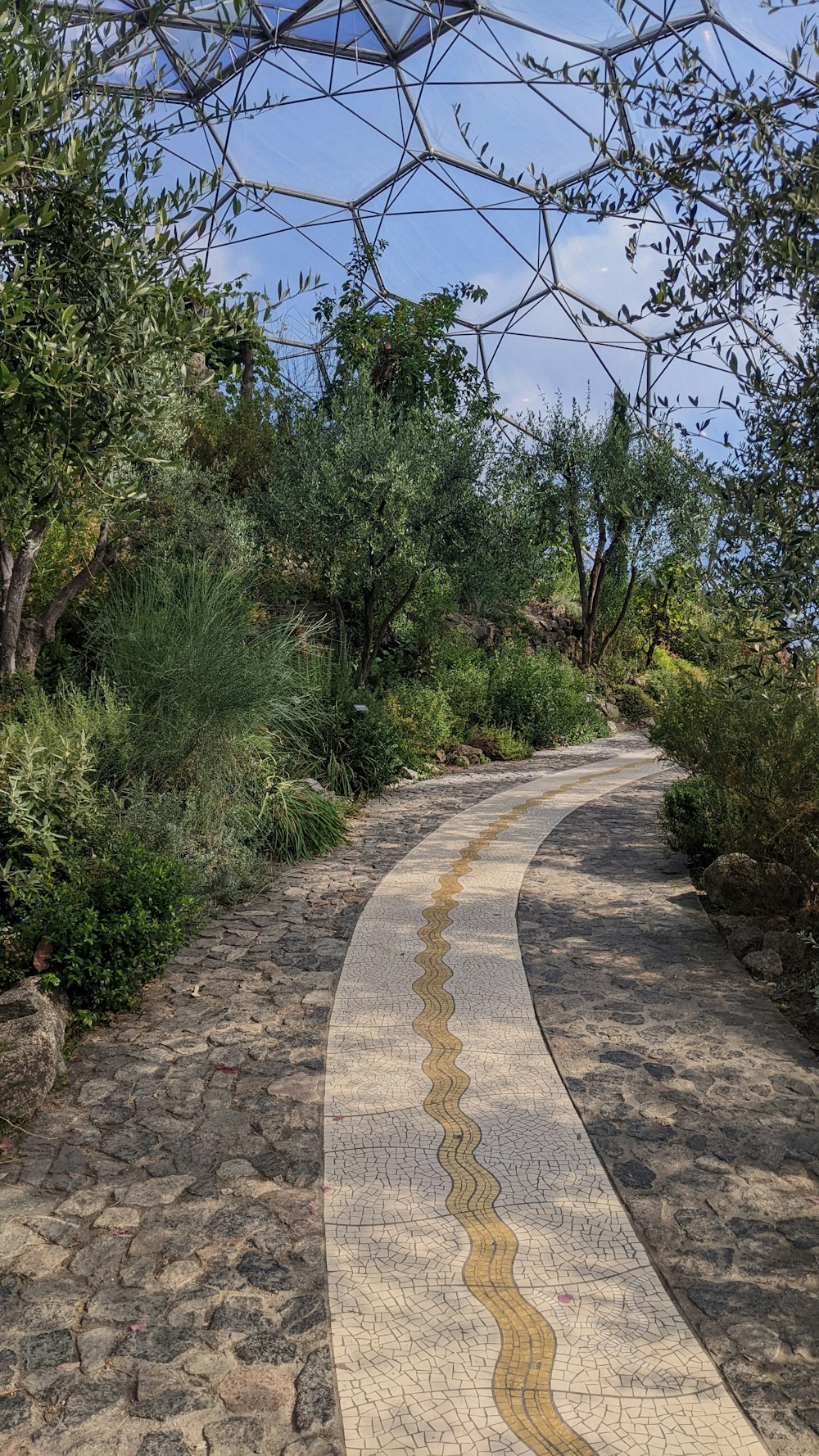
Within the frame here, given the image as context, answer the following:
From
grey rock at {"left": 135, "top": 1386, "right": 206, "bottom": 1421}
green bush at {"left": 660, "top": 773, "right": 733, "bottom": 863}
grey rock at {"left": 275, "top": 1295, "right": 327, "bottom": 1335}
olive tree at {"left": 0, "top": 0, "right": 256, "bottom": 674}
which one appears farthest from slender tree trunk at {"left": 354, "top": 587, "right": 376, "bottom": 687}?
grey rock at {"left": 135, "top": 1386, "right": 206, "bottom": 1421}

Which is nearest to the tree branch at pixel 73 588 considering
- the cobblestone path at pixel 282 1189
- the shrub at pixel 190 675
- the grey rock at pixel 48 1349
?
the shrub at pixel 190 675

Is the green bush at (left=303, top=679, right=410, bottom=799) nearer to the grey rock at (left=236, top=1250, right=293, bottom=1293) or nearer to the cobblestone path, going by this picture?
the cobblestone path

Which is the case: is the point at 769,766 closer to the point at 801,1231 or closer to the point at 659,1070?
the point at 659,1070

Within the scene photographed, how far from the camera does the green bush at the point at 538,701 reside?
16.9m

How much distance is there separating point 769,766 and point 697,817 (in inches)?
78.9

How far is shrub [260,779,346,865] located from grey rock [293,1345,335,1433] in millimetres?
5709

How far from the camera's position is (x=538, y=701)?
17.1m

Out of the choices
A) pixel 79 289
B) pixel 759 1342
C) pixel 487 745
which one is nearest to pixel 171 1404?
pixel 759 1342

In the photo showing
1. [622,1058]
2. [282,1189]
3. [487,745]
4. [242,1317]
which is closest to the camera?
[242,1317]

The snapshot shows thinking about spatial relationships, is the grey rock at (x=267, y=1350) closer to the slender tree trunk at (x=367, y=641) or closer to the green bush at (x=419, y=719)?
the green bush at (x=419, y=719)

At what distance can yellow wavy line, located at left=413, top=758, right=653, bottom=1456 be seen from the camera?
2562 mm

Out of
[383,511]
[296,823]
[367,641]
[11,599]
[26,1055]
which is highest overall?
[383,511]

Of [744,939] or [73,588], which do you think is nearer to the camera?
[744,939]

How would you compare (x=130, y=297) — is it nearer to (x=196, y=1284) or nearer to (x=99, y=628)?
(x=196, y=1284)
